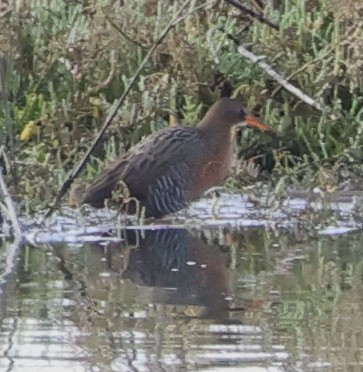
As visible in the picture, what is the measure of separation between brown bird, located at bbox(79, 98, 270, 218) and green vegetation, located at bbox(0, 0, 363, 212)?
87 cm

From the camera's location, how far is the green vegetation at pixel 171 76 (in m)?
10.1

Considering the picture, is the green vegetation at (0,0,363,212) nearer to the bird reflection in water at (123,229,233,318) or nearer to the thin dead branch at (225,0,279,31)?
the thin dead branch at (225,0,279,31)

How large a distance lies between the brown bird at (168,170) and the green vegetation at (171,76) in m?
0.87

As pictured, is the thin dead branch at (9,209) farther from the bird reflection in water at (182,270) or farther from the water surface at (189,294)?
the bird reflection in water at (182,270)

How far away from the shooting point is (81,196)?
8562 millimetres

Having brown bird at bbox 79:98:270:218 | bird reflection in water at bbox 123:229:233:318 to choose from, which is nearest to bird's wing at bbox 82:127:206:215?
brown bird at bbox 79:98:270:218

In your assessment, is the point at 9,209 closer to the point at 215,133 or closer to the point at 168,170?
the point at 168,170

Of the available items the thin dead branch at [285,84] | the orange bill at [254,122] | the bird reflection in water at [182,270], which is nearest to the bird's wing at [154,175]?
the bird reflection in water at [182,270]

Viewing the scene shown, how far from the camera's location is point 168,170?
8.53 meters

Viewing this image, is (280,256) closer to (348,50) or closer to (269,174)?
(269,174)

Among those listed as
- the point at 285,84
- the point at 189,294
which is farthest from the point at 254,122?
the point at 189,294

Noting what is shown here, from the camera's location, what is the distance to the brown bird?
332 inches

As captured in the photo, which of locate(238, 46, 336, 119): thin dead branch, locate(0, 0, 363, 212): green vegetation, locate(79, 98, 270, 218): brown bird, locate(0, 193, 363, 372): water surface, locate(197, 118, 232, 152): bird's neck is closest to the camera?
locate(0, 193, 363, 372): water surface

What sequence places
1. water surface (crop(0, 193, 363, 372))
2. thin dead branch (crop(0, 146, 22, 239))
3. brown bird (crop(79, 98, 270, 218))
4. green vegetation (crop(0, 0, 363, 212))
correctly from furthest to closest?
green vegetation (crop(0, 0, 363, 212)) → brown bird (crop(79, 98, 270, 218)) → thin dead branch (crop(0, 146, 22, 239)) → water surface (crop(0, 193, 363, 372))
